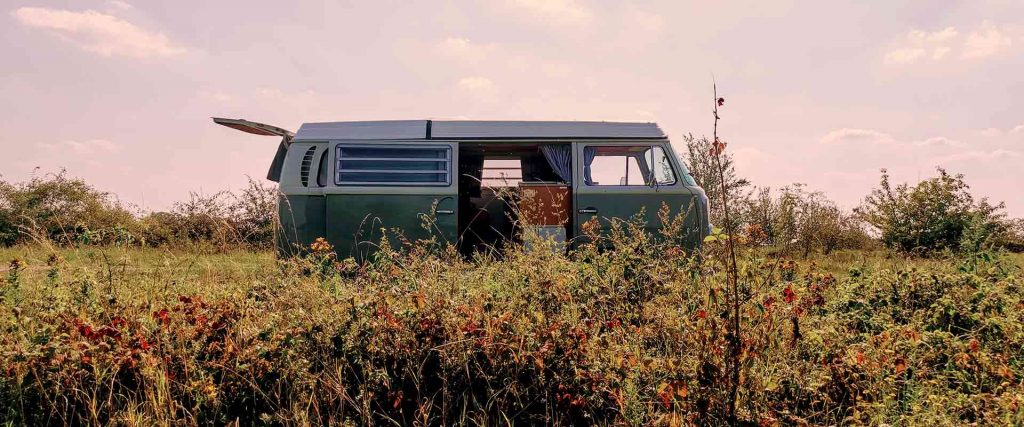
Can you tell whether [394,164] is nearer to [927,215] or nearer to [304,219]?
[304,219]

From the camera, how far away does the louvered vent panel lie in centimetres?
835

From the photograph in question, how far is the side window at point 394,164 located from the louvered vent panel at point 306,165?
13.3 inches

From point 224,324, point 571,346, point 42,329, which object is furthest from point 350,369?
point 42,329

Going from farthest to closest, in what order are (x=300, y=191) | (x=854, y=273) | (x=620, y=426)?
1. (x=300, y=191)
2. (x=854, y=273)
3. (x=620, y=426)

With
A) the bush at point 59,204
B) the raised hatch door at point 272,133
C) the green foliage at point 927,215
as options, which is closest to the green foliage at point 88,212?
the bush at point 59,204

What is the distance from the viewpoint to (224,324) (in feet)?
12.7

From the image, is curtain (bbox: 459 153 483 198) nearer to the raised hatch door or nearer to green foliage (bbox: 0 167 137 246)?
the raised hatch door

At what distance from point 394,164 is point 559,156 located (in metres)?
2.03

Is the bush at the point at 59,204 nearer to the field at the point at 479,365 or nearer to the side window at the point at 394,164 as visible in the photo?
the side window at the point at 394,164

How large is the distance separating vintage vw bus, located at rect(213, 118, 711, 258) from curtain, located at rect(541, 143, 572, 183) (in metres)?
0.01

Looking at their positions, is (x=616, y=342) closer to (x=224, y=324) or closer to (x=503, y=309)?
(x=503, y=309)

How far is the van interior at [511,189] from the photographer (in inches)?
320

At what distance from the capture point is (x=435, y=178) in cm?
830

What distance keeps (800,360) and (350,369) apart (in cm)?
252
